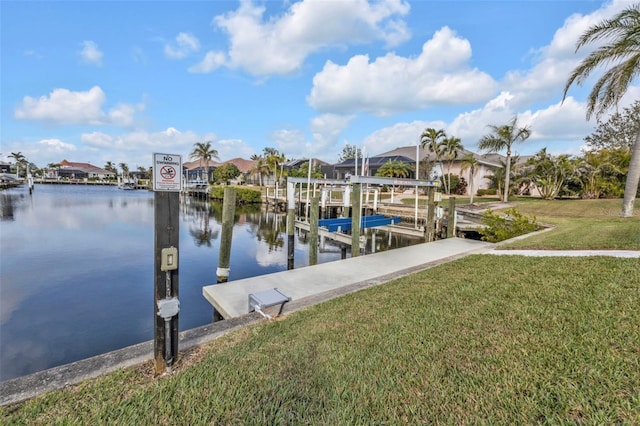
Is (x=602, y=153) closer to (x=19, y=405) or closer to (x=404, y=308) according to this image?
(x=404, y=308)

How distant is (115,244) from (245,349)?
13697 mm

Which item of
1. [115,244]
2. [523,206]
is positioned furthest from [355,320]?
Result: [523,206]

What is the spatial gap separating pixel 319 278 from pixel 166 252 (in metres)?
4.02

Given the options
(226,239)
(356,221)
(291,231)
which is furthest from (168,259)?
(356,221)

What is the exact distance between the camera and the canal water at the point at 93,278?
602cm

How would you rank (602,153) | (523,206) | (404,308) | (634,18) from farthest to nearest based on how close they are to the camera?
(602,153)
(523,206)
(634,18)
(404,308)

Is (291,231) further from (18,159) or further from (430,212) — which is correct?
(18,159)

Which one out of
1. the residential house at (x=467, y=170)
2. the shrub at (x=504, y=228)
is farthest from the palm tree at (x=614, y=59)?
the residential house at (x=467, y=170)

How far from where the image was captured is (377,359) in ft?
9.92

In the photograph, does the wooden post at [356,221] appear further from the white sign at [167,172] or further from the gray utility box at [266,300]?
the white sign at [167,172]

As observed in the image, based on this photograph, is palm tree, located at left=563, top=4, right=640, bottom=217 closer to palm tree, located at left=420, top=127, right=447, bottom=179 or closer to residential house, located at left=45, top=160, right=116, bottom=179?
palm tree, located at left=420, top=127, right=447, bottom=179

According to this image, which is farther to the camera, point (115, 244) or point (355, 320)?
point (115, 244)

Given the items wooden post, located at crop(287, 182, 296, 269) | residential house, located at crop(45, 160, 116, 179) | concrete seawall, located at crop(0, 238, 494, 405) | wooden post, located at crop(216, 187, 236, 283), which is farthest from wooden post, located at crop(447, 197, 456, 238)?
residential house, located at crop(45, 160, 116, 179)

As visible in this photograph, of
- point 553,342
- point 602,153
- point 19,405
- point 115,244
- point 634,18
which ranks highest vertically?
point 634,18
